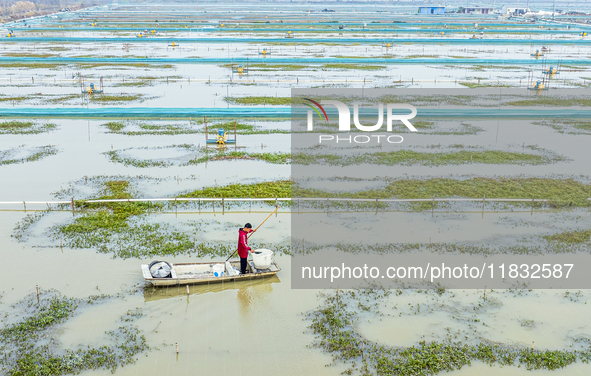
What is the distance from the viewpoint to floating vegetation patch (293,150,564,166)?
2152cm

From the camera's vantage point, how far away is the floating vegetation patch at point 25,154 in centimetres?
2164

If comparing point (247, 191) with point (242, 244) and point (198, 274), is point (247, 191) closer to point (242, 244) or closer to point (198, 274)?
point (198, 274)

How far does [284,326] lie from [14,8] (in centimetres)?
13282

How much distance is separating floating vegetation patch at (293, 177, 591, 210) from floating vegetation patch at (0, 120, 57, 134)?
Answer: 1526 cm

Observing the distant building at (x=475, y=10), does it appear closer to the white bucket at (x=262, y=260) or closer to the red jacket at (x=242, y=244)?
the white bucket at (x=262, y=260)

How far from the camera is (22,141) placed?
24.6m

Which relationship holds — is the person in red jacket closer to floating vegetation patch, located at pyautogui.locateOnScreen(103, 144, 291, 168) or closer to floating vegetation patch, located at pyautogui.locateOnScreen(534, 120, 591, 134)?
floating vegetation patch, located at pyautogui.locateOnScreen(103, 144, 291, 168)

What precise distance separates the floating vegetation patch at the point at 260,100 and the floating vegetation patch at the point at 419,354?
23.4 meters

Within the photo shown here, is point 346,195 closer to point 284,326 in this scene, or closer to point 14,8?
point 284,326

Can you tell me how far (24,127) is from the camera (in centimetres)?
2695

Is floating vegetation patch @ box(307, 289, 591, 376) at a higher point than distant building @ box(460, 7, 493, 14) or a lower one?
lower

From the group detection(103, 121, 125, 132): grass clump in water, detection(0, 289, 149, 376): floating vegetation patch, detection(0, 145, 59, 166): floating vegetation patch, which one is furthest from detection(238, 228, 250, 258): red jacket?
detection(103, 121, 125, 132): grass clump in water

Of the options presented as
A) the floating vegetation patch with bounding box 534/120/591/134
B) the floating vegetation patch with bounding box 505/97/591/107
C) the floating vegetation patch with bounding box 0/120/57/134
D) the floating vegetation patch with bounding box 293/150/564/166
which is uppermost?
the floating vegetation patch with bounding box 505/97/591/107

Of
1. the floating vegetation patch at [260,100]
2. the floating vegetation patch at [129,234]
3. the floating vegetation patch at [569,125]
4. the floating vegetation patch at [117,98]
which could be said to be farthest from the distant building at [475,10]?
the floating vegetation patch at [129,234]
